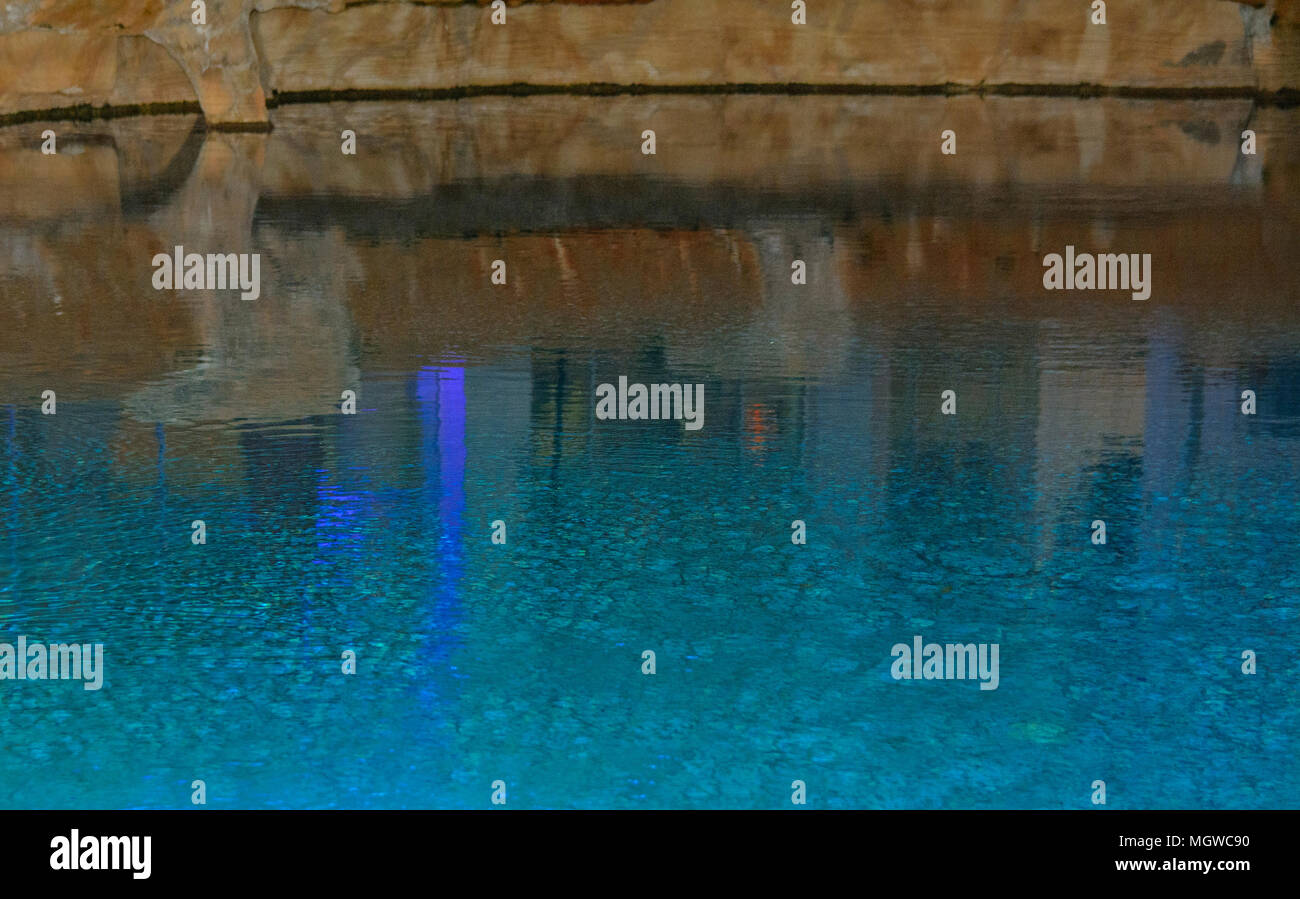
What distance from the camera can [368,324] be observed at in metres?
8.51

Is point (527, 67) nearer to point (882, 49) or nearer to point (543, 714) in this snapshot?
point (882, 49)

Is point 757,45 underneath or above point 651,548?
above

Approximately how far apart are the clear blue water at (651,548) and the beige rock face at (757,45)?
52.0 feet

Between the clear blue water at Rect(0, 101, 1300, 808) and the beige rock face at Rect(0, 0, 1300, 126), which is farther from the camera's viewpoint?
the beige rock face at Rect(0, 0, 1300, 126)

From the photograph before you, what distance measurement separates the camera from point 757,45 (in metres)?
25.4

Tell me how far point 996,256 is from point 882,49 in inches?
623

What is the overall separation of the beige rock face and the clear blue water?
15.8 meters

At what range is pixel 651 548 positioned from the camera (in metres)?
5.29

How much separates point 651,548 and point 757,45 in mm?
21169

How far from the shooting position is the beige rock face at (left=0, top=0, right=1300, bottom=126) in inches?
958

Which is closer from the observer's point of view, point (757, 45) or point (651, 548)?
point (651, 548)

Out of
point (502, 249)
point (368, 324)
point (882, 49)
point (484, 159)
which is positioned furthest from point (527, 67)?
point (368, 324)

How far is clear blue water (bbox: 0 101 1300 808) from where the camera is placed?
3.88 metres

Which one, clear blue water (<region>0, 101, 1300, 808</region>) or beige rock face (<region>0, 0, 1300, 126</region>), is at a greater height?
beige rock face (<region>0, 0, 1300, 126</region>)
